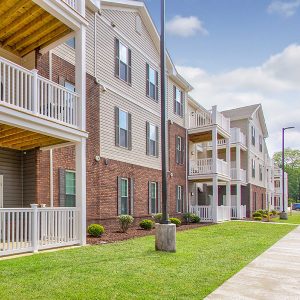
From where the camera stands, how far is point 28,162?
44.0 ft

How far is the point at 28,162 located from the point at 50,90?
3.48m

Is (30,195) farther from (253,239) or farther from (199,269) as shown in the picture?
(253,239)

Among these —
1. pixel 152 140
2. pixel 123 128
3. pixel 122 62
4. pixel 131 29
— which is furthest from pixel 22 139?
pixel 131 29

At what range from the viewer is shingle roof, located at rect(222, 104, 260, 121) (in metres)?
35.1

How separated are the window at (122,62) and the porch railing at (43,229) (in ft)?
29.0

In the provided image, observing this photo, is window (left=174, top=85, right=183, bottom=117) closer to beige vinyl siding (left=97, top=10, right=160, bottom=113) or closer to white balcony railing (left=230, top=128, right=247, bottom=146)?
beige vinyl siding (left=97, top=10, right=160, bottom=113)

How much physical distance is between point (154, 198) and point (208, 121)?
35.2 ft

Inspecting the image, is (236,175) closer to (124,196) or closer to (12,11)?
(124,196)

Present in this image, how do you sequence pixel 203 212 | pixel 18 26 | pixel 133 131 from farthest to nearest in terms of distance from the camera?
pixel 203 212 → pixel 133 131 → pixel 18 26

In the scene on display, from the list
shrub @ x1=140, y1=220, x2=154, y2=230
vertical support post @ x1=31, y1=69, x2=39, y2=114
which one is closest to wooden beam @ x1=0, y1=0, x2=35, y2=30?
vertical support post @ x1=31, y1=69, x2=39, y2=114

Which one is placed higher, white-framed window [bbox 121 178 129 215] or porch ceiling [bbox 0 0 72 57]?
porch ceiling [bbox 0 0 72 57]

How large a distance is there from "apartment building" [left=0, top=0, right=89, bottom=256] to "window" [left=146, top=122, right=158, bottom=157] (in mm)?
8460

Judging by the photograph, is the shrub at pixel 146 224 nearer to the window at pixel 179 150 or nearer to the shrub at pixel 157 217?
the shrub at pixel 157 217

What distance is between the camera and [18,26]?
11.6 metres
